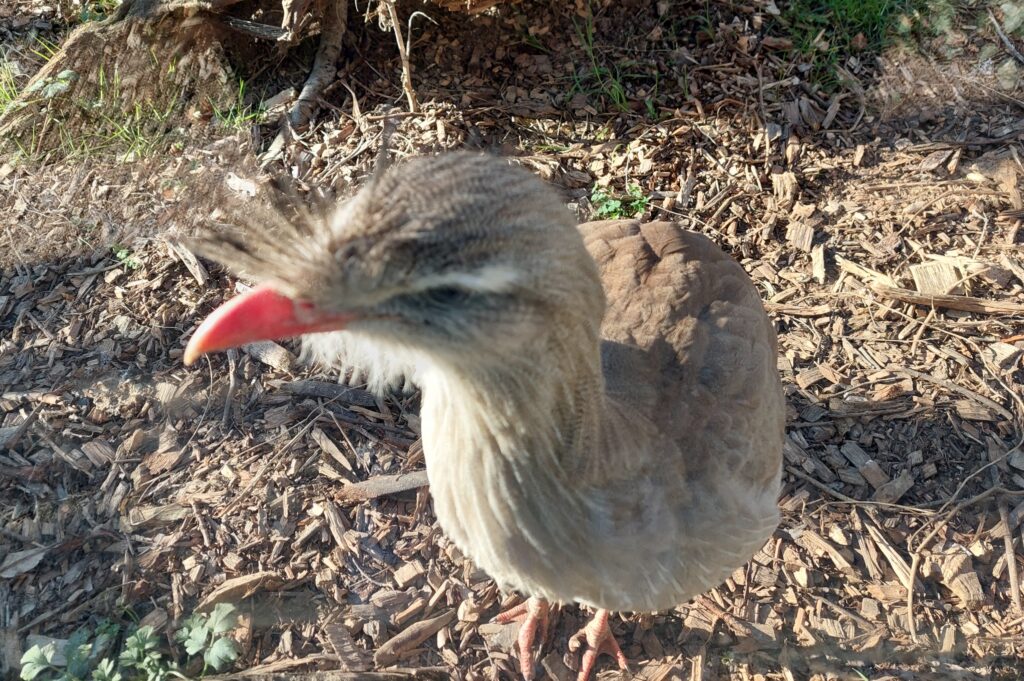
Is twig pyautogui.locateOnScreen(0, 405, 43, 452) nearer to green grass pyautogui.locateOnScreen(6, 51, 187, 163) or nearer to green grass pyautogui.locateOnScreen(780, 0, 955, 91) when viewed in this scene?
green grass pyautogui.locateOnScreen(6, 51, 187, 163)

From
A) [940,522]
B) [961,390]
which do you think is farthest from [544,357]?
[961,390]

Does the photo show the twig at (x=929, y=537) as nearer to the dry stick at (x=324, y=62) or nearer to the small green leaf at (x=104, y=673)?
the small green leaf at (x=104, y=673)

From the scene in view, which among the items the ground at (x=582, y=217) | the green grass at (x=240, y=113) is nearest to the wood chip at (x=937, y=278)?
the ground at (x=582, y=217)

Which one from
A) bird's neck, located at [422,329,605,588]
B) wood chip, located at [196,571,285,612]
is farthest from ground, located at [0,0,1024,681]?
bird's neck, located at [422,329,605,588]

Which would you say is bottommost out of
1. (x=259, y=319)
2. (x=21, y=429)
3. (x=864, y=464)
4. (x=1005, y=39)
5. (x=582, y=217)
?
(x=864, y=464)

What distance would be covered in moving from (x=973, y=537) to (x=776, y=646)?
0.86m

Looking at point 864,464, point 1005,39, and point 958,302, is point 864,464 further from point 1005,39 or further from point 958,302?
point 1005,39

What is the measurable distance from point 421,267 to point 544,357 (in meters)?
0.32

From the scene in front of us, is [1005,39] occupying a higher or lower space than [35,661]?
higher

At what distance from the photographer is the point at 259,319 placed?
4.72ft

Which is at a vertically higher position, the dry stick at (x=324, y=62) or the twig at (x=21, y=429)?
the dry stick at (x=324, y=62)

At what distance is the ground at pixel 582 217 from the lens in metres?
2.70

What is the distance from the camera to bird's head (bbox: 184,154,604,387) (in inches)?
54.5

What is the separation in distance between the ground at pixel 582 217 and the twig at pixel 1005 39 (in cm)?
3
